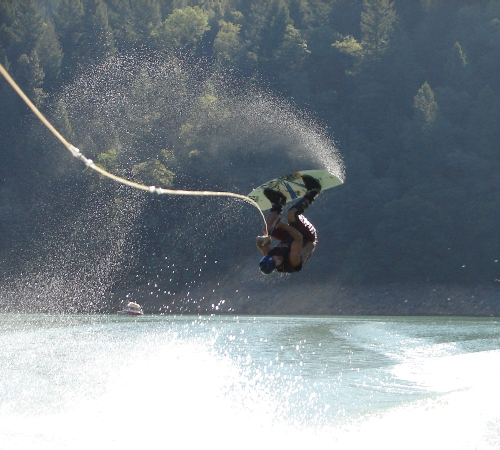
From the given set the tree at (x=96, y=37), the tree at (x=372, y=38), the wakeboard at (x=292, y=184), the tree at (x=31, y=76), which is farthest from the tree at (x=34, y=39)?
the wakeboard at (x=292, y=184)

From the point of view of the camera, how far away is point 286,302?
174 feet

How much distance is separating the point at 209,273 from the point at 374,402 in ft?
136

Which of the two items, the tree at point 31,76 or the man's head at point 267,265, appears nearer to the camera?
the man's head at point 267,265

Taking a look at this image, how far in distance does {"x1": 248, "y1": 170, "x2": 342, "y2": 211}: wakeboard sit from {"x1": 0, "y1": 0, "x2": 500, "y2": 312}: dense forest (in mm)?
40500

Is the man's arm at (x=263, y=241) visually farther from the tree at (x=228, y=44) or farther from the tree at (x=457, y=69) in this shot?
the tree at (x=228, y=44)

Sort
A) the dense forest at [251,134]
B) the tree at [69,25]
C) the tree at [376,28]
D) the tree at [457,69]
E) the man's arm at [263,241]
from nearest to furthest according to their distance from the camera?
the man's arm at [263,241] → the dense forest at [251,134] → the tree at [457,69] → the tree at [376,28] → the tree at [69,25]

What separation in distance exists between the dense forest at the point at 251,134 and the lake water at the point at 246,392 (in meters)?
28.8

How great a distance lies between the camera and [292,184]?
45.7 feet

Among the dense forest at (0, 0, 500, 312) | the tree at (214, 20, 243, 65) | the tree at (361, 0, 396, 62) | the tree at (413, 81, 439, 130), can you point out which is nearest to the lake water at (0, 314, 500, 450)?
the dense forest at (0, 0, 500, 312)

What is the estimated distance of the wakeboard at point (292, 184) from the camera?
13.7 m

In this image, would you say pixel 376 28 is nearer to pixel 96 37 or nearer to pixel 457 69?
pixel 457 69

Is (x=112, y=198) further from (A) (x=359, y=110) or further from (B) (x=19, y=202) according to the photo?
(A) (x=359, y=110)

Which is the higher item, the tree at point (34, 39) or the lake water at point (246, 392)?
the lake water at point (246, 392)

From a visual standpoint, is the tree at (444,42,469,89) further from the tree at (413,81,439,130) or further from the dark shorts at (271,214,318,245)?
the dark shorts at (271,214,318,245)
